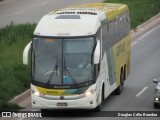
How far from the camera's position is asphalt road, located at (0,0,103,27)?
5061cm

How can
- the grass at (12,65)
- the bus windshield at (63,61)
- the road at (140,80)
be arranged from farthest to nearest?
the grass at (12,65) < the road at (140,80) < the bus windshield at (63,61)

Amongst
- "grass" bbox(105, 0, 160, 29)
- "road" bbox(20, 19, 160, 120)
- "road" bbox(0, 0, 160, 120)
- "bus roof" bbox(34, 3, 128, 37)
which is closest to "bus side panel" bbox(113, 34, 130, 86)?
"road" bbox(20, 19, 160, 120)

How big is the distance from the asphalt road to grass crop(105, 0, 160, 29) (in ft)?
19.4

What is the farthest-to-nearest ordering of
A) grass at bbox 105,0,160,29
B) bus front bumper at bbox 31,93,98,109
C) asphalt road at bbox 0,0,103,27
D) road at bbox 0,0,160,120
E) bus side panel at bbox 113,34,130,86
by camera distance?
asphalt road at bbox 0,0,103,27, grass at bbox 105,0,160,29, bus side panel at bbox 113,34,130,86, road at bbox 0,0,160,120, bus front bumper at bbox 31,93,98,109

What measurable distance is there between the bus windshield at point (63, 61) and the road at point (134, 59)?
141 centimetres

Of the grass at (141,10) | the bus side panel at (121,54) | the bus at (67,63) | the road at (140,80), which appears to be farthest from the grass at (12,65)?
the grass at (141,10)

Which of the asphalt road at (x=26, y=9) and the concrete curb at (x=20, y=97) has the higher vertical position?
the concrete curb at (x=20, y=97)

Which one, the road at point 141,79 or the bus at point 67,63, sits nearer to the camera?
the bus at point 67,63

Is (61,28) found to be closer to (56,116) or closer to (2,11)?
(56,116)

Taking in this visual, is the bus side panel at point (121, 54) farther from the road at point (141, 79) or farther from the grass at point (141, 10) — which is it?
the grass at point (141, 10)

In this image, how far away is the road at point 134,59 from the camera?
25406mm

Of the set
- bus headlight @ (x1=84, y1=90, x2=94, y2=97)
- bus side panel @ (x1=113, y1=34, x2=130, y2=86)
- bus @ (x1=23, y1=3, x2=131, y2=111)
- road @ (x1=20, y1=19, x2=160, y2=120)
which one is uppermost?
bus @ (x1=23, y1=3, x2=131, y2=111)

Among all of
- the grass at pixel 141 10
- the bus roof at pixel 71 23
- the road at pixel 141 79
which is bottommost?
the grass at pixel 141 10

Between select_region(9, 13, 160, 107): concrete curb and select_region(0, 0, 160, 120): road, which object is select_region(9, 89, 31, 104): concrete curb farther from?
select_region(9, 13, 160, 107): concrete curb
